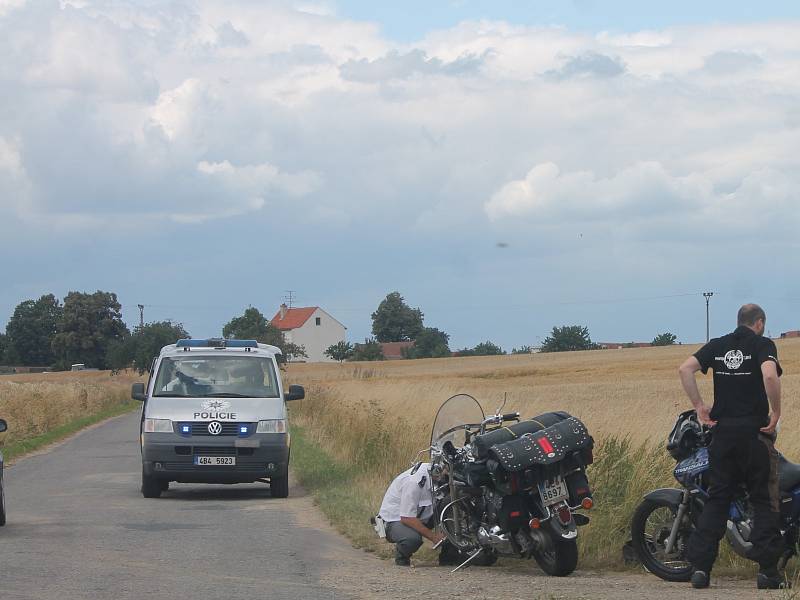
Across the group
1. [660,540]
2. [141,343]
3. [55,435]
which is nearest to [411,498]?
[660,540]

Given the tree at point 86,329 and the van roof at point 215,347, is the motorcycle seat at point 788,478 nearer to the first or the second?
the van roof at point 215,347

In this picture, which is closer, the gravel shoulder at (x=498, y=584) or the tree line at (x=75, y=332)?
the gravel shoulder at (x=498, y=584)

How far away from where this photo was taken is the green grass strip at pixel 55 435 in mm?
24384

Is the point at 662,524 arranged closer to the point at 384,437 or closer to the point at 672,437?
the point at 672,437

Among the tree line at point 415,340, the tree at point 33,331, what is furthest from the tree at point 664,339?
the tree at point 33,331

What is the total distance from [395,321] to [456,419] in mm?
154148

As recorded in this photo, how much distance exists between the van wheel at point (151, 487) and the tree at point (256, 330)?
3839 inches

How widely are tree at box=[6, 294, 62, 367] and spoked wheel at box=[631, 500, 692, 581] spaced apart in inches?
5649

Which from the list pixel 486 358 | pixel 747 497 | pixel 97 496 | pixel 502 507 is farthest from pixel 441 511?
pixel 486 358

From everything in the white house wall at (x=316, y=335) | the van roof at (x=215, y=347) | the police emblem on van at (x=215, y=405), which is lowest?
the police emblem on van at (x=215, y=405)

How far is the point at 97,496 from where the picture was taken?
51.8ft

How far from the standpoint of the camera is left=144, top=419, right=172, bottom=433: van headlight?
15852mm

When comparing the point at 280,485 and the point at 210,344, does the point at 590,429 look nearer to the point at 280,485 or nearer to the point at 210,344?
the point at 280,485

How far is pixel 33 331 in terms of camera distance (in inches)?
5802
